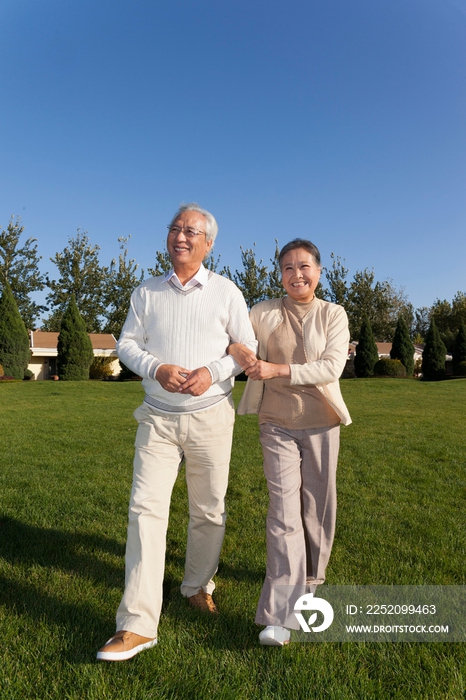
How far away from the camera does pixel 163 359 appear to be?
3.14 metres

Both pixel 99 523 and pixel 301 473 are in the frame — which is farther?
pixel 99 523

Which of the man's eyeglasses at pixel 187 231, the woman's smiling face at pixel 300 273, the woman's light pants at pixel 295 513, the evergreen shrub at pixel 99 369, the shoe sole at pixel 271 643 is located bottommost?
the evergreen shrub at pixel 99 369

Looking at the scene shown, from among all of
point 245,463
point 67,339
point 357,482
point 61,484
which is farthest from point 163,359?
point 67,339

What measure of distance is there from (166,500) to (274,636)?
0.91 meters

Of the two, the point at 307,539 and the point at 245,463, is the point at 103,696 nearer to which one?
the point at 307,539

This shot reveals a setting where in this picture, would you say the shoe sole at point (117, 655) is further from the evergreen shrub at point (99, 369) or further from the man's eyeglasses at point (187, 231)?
the evergreen shrub at point (99, 369)

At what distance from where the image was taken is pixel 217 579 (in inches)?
146

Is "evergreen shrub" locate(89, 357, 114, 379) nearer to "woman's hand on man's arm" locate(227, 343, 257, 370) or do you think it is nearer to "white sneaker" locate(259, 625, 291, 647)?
"woman's hand on man's arm" locate(227, 343, 257, 370)

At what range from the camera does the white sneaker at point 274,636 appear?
2738 millimetres

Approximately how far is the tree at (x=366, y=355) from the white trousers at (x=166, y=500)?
3390 centimetres

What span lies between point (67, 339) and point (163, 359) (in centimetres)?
2986

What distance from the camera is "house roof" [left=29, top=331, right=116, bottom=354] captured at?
41.6m

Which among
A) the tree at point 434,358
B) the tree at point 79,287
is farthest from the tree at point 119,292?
the tree at point 434,358

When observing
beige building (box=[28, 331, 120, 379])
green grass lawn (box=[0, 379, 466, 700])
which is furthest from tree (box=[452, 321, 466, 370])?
green grass lawn (box=[0, 379, 466, 700])
